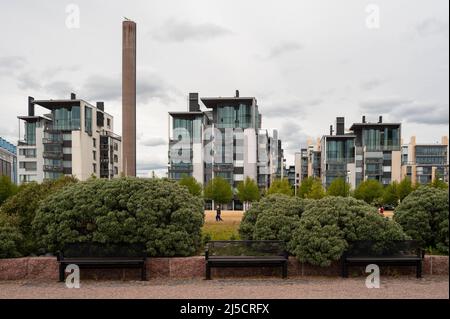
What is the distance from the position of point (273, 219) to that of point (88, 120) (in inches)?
2565

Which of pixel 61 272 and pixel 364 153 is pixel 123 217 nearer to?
pixel 61 272

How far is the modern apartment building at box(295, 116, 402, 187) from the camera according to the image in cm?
7381

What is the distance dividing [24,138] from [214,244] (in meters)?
71.7

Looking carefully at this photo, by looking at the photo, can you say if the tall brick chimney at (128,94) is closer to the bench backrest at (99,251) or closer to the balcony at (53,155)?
the bench backrest at (99,251)

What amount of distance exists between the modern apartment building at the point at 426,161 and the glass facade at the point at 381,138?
30.1 metres

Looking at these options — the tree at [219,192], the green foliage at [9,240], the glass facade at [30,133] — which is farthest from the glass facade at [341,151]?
the green foliage at [9,240]

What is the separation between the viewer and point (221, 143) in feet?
224

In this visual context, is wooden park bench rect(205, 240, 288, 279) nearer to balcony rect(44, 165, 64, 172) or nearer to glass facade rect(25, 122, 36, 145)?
balcony rect(44, 165, 64, 172)

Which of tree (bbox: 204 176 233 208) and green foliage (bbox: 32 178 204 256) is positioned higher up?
green foliage (bbox: 32 178 204 256)

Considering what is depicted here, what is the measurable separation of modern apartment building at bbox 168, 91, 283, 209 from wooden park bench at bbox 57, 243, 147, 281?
5558 centimetres

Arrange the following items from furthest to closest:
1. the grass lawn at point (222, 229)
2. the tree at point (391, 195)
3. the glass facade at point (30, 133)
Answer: the glass facade at point (30, 133) < the tree at point (391, 195) < the grass lawn at point (222, 229)

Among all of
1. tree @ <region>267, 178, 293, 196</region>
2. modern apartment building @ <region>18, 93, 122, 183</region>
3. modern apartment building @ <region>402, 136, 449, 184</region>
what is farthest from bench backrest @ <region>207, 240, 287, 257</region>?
modern apartment building @ <region>402, 136, 449, 184</region>

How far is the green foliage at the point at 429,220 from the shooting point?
11633 millimetres
